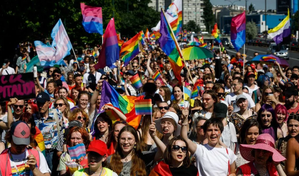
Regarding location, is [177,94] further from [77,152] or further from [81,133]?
[77,152]

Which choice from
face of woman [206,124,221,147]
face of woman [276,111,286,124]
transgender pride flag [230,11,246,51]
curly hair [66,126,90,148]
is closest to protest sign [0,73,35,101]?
curly hair [66,126,90,148]

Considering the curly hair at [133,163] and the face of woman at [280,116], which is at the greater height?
the face of woman at [280,116]

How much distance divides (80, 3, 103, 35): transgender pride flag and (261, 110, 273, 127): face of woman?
8.96 m

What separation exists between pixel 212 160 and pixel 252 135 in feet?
2.91

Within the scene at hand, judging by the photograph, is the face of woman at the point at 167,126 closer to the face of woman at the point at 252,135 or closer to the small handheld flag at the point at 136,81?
the face of woman at the point at 252,135

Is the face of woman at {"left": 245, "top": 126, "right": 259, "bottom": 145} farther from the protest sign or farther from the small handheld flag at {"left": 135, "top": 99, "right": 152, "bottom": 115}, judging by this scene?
the protest sign

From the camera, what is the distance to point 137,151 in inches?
220

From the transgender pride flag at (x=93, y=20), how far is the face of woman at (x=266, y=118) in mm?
8959

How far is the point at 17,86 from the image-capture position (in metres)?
7.99

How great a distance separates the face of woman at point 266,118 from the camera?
716cm

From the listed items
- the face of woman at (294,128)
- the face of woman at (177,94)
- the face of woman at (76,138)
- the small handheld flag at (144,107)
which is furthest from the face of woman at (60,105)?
the face of woman at (294,128)

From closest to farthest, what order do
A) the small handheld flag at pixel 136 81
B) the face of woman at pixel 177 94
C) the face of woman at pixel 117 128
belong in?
the face of woman at pixel 117 128 < the face of woman at pixel 177 94 < the small handheld flag at pixel 136 81

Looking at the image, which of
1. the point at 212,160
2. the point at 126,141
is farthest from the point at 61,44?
the point at 212,160

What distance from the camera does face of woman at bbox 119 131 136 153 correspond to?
5.43 metres
